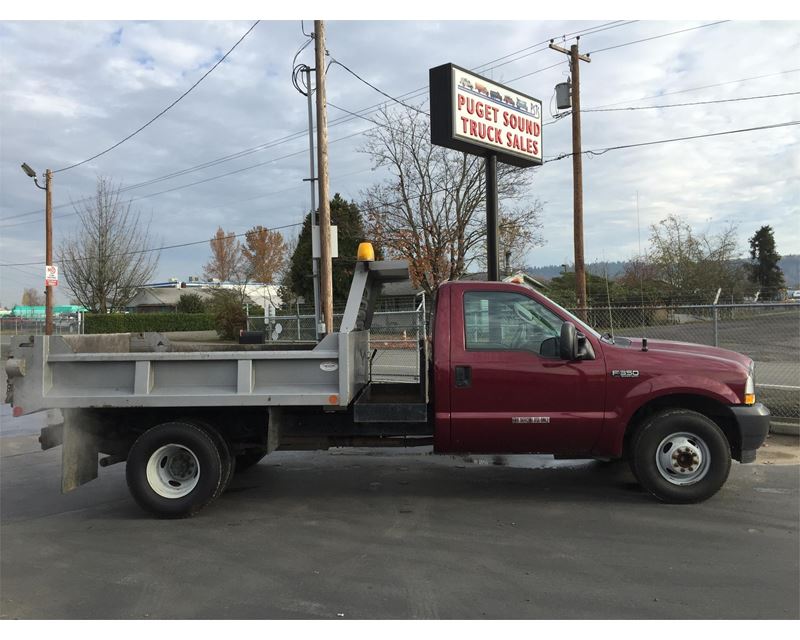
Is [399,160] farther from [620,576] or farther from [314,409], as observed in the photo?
[620,576]

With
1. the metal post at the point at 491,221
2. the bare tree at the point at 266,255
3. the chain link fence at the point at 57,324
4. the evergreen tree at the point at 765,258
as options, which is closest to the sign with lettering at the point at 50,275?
the chain link fence at the point at 57,324

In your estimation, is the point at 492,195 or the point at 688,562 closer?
the point at 688,562

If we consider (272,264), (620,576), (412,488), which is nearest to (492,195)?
(412,488)

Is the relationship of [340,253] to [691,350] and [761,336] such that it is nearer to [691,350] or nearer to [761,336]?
[761,336]

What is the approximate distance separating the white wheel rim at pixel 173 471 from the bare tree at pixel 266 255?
181ft

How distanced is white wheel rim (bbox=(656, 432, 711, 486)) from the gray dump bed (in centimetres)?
286

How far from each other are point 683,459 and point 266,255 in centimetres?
5764

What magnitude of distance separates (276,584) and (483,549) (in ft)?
5.00

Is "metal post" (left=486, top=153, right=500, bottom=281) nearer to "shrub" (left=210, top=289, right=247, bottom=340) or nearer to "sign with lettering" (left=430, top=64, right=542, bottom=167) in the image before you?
"sign with lettering" (left=430, top=64, right=542, bottom=167)

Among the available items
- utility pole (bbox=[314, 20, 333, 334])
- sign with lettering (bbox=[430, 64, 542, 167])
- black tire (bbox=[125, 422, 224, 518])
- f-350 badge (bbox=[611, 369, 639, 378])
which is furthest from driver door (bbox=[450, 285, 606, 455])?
utility pole (bbox=[314, 20, 333, 334])

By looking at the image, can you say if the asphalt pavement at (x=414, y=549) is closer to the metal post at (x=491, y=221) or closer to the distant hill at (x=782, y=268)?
the metal post at (x=491, y=221)

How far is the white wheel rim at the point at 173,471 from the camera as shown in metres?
5.32

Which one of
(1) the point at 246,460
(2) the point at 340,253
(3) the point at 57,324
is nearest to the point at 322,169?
(1) the point at 246,460

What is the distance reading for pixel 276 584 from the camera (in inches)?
154
